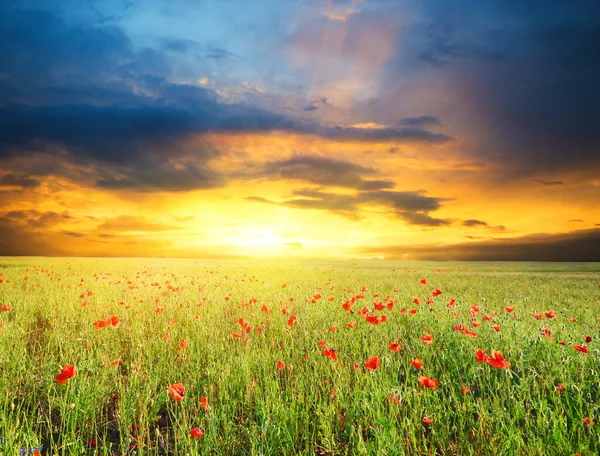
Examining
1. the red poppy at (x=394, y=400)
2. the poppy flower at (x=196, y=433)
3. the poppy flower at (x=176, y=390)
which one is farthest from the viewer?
the red poppy at (x=394, y=400)

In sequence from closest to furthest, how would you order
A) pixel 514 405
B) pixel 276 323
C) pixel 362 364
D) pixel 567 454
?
pixel 567 454 < pixel 514 405 < pixel 362 364 < pixel 276 323

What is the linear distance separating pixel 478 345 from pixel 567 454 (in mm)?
2527

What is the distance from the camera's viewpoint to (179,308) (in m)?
9.22

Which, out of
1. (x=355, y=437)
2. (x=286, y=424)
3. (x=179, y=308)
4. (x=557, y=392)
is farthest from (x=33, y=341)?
(x=557, y=392)

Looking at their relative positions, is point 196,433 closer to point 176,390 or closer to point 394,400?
point 176,390

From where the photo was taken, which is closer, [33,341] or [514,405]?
[514,405]

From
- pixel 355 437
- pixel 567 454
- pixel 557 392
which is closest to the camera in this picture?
pixel 567 454

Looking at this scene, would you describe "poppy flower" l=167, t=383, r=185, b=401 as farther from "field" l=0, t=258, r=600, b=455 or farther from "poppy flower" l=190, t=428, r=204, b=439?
"poppy flower" l=190, t=428, r=204, b=439

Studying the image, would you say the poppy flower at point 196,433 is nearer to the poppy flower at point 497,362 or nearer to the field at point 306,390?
the field at point 306,390

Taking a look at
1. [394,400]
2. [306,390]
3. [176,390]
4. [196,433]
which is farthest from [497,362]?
[176,390]

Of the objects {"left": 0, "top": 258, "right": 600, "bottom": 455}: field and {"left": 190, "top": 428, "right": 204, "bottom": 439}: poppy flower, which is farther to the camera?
{"left": 0, "top": 258, "right": 600, "bottom": 455}: field

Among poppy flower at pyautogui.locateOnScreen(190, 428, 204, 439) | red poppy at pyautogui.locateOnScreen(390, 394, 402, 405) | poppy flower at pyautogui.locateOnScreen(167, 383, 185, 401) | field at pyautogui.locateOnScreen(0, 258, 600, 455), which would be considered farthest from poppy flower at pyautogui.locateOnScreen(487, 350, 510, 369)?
poppy flower at pyautogui.locateOnScreen(167, 383, 185, 401)


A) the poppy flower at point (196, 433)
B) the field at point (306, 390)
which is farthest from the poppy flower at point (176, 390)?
the poppy flower at point (196, 433)

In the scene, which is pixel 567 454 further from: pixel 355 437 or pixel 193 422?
pixel 193 422
